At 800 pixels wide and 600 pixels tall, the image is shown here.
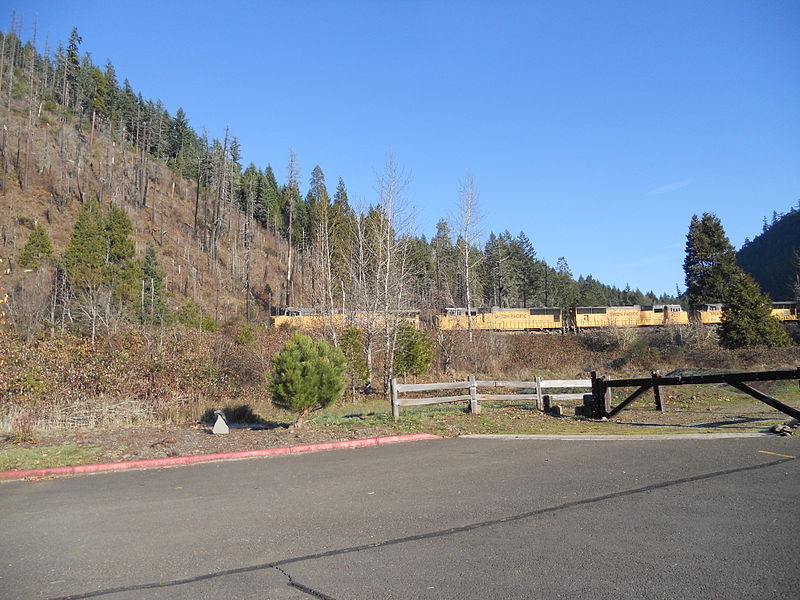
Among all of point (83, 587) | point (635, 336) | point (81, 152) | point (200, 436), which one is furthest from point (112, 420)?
point (81, 152)

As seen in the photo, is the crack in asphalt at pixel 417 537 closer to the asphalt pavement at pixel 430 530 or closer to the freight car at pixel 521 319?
the asphalt pavement at pixel 430 530

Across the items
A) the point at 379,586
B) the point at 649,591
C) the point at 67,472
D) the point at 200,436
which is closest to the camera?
the point at 649,591

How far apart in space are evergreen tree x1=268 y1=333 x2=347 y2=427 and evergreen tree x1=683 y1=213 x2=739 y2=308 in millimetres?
59585

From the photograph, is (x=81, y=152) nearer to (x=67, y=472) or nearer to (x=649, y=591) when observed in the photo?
(x=67, y=472)

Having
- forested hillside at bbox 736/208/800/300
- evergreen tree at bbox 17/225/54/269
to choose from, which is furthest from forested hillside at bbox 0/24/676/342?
forested hillside at bbox 736/208/800/300

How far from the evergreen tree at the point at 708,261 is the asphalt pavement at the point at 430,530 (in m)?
59.9

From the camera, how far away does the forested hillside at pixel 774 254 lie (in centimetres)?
14950

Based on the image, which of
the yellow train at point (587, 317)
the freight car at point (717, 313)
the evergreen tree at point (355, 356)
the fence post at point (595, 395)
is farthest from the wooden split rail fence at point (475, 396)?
the freight car at point (717, 313)

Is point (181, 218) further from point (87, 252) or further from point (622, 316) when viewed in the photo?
point (622, 316)

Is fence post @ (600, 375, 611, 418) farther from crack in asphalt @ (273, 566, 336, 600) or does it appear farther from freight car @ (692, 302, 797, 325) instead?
freight car @ (692, 302, 797, 325)

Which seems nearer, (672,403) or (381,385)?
(672,403)

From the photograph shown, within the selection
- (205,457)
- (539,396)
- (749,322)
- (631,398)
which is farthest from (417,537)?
(749,322)

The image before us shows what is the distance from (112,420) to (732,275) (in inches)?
2543

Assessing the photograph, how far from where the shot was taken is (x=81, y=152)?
7444 cm
